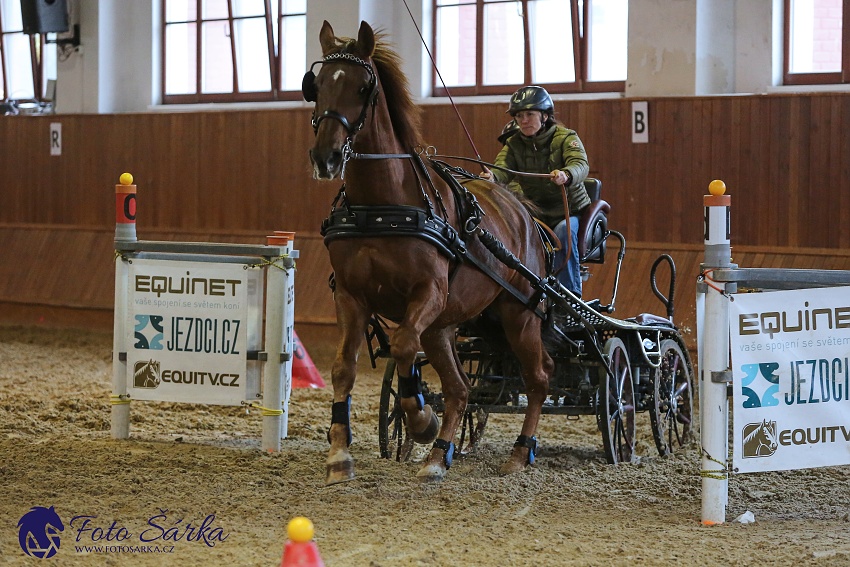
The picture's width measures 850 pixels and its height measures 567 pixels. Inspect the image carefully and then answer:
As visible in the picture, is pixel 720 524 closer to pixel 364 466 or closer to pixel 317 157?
pixel 364 466

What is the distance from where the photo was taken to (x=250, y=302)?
5797 millimetres

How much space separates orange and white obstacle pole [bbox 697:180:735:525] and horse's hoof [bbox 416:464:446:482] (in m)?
1.24

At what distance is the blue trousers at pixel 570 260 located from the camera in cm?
592

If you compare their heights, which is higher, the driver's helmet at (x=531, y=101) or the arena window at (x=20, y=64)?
the arena window at (x=20, y=64)

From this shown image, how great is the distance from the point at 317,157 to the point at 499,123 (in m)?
6.70

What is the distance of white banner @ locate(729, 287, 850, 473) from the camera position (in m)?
4.30

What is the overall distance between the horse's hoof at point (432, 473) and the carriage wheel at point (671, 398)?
159 centimetres

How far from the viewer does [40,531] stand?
3.93 m

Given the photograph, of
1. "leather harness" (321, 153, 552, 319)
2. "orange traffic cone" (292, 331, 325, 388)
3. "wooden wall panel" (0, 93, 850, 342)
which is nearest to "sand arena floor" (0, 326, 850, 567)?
"leather harness" (321, 153, 552, 319)

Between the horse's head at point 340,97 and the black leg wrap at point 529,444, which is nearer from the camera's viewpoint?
the horse's head at point 340,97

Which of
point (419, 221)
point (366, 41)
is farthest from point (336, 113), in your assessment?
point (419, 221)

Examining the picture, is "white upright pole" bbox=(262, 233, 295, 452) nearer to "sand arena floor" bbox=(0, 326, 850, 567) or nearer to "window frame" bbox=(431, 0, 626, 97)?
"sand arena floor" bbox=(0, 326, 850, 567)

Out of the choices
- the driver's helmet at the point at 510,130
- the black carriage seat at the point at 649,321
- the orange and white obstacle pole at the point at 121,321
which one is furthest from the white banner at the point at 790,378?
the orange and white obstacle pole at the point at 121,321

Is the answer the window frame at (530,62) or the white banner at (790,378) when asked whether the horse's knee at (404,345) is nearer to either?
the white banner at (790,378)
